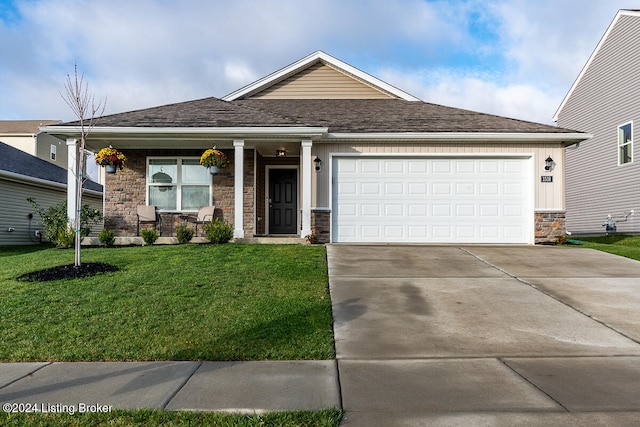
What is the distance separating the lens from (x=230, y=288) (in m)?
6.21

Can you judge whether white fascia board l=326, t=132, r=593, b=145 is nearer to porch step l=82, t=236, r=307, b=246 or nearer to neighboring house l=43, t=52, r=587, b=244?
neighboring house l=43, t=52, r=587, b=244

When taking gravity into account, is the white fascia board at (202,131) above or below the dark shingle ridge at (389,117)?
below

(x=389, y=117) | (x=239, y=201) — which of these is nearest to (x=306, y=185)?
(x=239, y=201)

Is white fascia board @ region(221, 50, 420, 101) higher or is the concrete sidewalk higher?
white fascia board @ region(221, 50, 420, 101)

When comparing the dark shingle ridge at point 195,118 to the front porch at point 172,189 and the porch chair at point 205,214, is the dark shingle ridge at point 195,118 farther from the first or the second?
the porch chair at point 205,214

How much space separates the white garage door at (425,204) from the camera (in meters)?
11.1

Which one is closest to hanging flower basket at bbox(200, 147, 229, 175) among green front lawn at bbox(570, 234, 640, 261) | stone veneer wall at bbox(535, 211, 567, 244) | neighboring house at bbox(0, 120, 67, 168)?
stone veneer wall at bbox(535, 211, 567, 244)

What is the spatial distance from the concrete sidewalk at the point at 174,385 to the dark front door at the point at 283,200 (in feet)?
31.0

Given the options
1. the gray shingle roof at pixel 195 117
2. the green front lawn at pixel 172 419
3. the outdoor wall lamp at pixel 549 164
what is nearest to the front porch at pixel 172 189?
the gray shingle roof at pixel 195 117

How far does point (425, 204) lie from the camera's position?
36.4ft

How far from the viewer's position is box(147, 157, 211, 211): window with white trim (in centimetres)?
1209

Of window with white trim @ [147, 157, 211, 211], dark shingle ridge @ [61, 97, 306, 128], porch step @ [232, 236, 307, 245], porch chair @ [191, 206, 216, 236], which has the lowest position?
porch step @ [232, 236, 307, 245]

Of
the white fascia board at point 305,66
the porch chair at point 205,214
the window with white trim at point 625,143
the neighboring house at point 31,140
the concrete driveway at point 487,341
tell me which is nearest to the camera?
the concrete driveway at point 487,341

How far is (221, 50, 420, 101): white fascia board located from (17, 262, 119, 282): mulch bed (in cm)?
827
